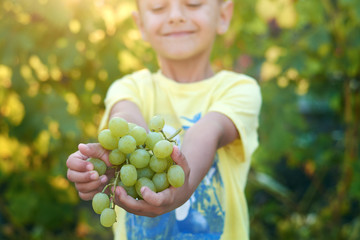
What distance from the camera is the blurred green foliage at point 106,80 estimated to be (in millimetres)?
2383

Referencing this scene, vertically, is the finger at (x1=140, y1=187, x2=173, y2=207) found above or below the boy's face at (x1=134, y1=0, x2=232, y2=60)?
below

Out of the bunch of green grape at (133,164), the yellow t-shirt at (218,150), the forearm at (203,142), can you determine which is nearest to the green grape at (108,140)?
the bunch of green grape at (133,164)

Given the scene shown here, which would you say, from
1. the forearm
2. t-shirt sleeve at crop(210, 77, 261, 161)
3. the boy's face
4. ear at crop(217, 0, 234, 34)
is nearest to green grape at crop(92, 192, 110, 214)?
the forearm

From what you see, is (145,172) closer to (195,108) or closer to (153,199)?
(153,199)

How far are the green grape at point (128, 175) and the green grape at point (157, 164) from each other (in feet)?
0.13

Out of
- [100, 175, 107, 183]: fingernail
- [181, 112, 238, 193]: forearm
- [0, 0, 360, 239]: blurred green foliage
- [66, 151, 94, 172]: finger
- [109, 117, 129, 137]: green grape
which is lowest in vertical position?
[0, 0, 360, 239]: blurred green foliage

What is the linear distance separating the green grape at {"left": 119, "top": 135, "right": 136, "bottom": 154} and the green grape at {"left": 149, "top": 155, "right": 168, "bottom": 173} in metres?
0.05

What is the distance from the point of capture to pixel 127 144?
2.89ft

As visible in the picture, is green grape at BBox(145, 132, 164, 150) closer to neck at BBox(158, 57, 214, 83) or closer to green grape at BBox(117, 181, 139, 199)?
green grape at BBox(117, 181, 139, 199)

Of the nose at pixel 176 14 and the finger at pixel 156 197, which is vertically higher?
the nose at pixel 176 14

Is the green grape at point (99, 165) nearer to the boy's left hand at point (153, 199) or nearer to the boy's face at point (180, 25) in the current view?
the boy's left hand at point (153, 199)

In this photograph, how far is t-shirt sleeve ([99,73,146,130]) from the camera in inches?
54.7

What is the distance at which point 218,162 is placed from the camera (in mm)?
1408

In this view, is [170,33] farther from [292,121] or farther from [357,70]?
[357,70]
